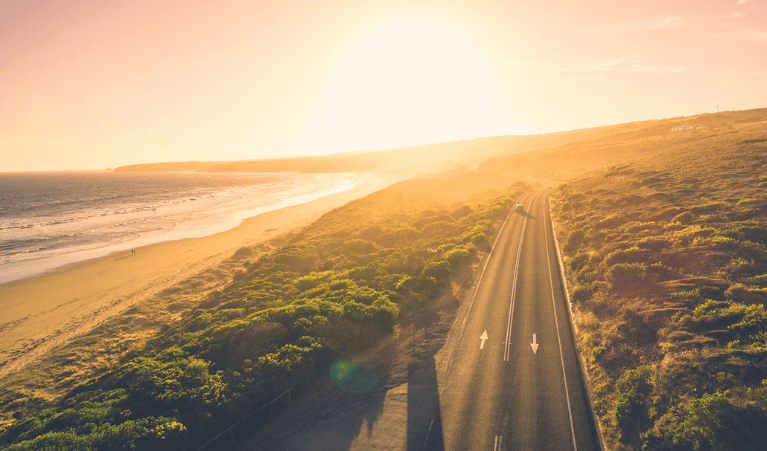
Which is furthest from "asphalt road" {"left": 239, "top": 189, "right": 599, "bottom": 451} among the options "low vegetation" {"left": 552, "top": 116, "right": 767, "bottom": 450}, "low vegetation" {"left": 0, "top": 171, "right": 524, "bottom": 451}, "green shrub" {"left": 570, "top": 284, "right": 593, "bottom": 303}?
"low vegetation" {"left": 0, "top": 171, "right": 524, "bottom": 451}

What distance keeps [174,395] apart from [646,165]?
3466 inches

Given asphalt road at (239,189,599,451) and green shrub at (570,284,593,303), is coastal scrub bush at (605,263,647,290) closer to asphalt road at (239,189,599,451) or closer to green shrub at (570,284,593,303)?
green shrub at (570,284,593,303)

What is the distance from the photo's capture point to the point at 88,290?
37.8 meters

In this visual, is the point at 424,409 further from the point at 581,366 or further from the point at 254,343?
the point at 254,343

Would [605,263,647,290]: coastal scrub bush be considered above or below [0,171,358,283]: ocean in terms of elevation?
below

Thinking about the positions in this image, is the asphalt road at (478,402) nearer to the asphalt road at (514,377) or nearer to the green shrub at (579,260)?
the asphalt road at (514,377)

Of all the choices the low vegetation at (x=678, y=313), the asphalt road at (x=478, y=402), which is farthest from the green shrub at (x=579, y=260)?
the asphalt road at (x=478, y=402)

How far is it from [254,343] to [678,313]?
2962 centimetres

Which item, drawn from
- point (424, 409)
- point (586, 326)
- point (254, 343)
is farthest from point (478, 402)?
point (254, 343)

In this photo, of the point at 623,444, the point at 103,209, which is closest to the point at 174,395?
the point at 623,444

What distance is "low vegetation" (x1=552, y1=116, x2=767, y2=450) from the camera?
13.9 m

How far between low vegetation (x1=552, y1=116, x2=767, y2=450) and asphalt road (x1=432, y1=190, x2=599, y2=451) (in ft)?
4.82

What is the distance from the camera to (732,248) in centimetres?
2467

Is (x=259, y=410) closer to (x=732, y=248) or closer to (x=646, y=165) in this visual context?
(x=732, y=248)
